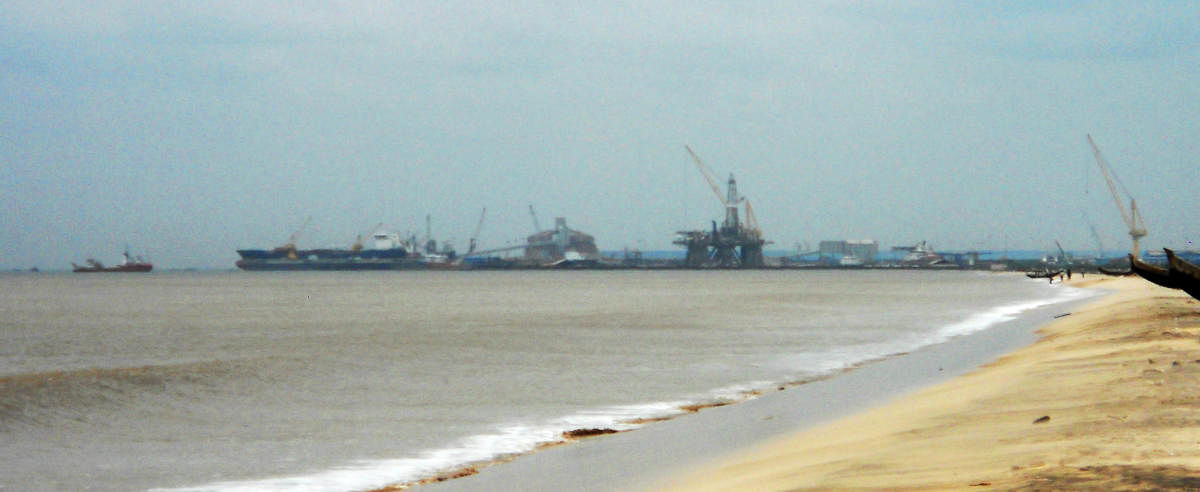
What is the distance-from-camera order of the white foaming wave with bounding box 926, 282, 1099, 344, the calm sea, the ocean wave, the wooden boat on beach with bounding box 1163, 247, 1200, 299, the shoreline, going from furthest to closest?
the white foaming wave with bounding box 926, 282, 1099, 344
the wooden boat on beach with bounding box 1163, 247, 1200, 299
the ocean wave
the calm sea
the shoreline

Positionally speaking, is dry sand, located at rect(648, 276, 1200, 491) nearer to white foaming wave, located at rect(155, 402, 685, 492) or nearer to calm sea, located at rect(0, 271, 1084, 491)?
white foaming wave, located at rect(155, 402, 685, 492)

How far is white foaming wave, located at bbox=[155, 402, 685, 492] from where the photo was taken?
13562mm

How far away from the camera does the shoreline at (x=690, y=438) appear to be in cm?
1351

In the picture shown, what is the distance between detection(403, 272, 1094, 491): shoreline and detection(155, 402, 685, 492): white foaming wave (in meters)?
0.34

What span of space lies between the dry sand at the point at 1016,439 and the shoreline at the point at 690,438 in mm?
698

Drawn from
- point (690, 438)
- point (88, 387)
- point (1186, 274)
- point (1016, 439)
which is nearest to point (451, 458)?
point (690, 438)

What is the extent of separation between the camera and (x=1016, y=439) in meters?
12.0

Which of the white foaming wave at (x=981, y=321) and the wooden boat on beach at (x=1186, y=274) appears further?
the white foaming wave at (x=981, y=321)

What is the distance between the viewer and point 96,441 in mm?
18188

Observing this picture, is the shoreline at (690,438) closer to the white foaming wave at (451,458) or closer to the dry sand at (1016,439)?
the white foaming wave at (451,458)

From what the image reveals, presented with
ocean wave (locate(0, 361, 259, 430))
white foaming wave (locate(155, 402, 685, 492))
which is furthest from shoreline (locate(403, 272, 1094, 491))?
ocean wave (locate(0, 361, 259, 430))

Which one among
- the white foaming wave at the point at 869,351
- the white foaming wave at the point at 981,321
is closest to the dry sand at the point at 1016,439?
the white foaming wave at the point at 869,351

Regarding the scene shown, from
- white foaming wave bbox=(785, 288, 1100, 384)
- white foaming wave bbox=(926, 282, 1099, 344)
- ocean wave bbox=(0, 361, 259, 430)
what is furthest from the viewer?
white foaming wave bbox=(926, 282, 1099, 344)

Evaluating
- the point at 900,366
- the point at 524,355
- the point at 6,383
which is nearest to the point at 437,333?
the point at 524,355
